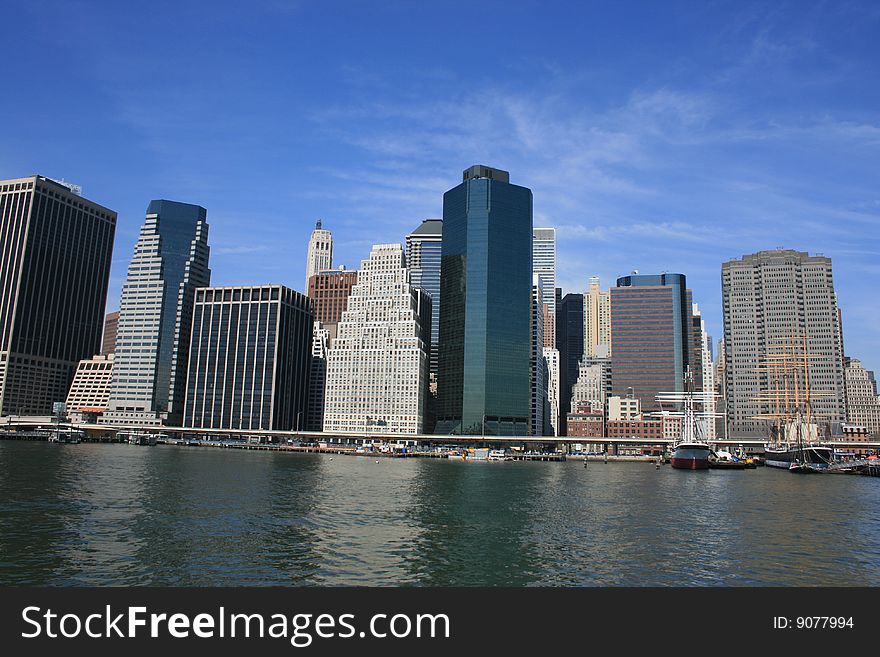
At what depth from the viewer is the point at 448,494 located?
4033 inches

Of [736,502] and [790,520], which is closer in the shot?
[790,520]

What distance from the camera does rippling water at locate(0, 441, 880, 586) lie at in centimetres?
4434

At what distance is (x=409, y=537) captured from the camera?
193 feet

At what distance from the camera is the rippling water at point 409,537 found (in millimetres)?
44344
